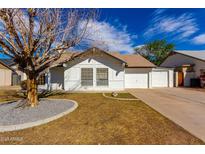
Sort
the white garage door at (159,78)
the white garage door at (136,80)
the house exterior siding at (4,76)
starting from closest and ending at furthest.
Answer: the white garage door at (136,80) → the white garage door at (159,78) → the house exterior siding at (4,76)

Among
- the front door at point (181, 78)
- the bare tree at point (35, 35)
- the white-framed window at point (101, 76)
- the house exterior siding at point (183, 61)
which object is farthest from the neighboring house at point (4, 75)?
the house exterior siding at point (183, 61)

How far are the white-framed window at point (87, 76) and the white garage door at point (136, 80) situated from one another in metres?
5.13

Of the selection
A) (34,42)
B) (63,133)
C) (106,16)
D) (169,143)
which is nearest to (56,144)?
(63,133)

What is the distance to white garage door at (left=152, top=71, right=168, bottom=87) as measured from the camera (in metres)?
19.2

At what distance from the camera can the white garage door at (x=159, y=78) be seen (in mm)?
19188

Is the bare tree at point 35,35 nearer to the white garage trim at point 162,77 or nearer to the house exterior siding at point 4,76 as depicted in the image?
the white garage trim at point 162,77

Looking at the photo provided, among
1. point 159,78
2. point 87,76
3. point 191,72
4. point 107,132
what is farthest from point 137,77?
point 107,132

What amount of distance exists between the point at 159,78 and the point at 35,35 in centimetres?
1681

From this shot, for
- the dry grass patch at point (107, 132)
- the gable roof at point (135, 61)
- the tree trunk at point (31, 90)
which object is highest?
the gable roof at point (135, 61)

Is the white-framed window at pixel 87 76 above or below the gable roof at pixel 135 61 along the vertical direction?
below

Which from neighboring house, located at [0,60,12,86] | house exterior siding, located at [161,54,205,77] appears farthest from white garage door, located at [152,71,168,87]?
neighboring house, located at [0,60,12,86]

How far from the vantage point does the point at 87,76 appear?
15.2 metres

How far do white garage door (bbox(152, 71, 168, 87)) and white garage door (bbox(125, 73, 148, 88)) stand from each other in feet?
7.08

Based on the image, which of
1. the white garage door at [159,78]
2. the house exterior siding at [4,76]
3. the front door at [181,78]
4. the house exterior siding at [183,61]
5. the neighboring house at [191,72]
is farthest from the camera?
the house exterior siding at [4,76]
